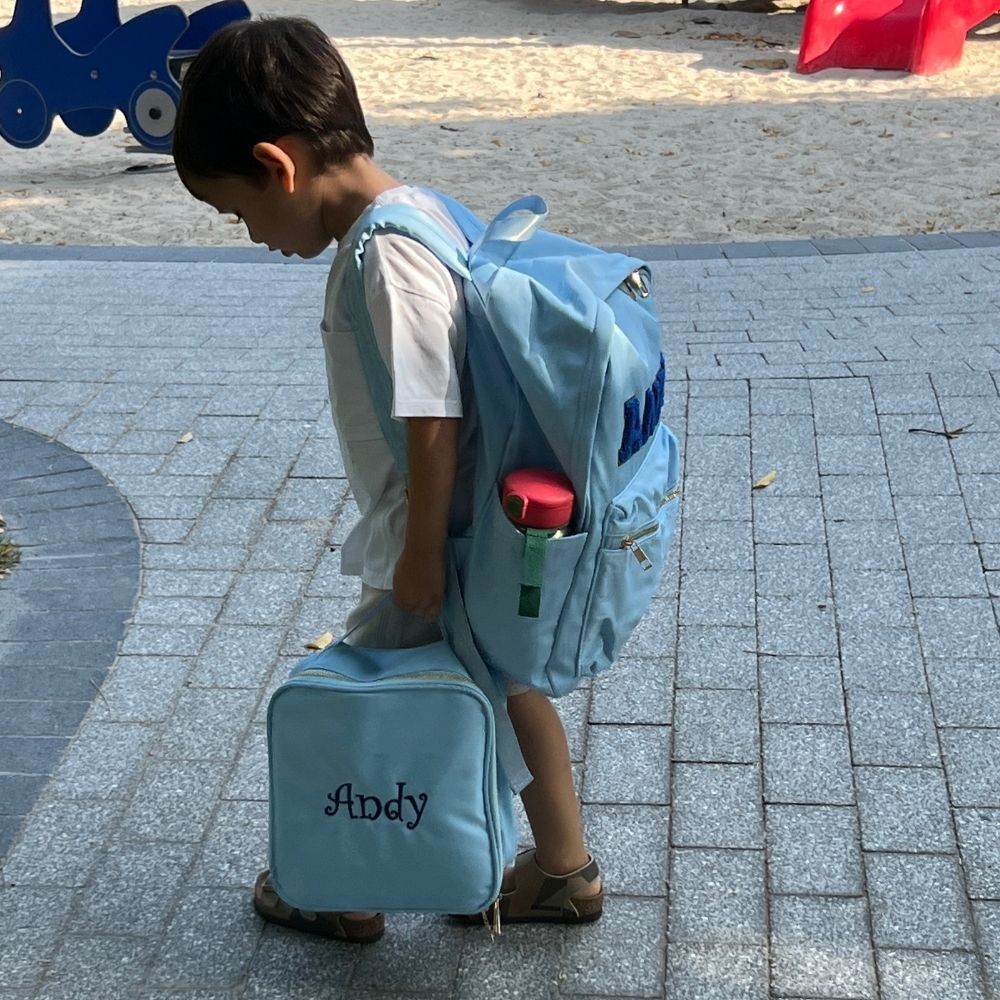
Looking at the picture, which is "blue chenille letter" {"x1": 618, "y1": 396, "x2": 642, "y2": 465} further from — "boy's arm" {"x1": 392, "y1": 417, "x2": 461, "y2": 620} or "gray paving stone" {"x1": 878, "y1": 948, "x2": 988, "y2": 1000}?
"gray paving stone" {"x1": 878, "y1": 948, "x2": 988, "y2": 1000}

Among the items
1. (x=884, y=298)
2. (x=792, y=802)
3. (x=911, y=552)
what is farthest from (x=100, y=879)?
(x=884, y=298)

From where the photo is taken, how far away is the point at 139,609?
11.8ft

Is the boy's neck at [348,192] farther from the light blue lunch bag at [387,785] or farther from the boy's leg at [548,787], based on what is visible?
the boy's leg at [548,787]

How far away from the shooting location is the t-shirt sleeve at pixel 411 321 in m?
1.81

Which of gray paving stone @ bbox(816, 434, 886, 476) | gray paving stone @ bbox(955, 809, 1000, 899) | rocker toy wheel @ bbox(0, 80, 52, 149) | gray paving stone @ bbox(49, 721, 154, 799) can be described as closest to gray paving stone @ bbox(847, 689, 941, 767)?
gray paving stone @ bbox(955, 809, 1000, 899)

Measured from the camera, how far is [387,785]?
2041 mm

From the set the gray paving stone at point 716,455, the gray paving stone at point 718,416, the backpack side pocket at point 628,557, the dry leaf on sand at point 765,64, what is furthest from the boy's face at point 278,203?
the dry leaf on sand at point 765,64

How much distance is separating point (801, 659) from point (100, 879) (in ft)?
5.48

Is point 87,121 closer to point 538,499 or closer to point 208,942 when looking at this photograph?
→ point 208,942

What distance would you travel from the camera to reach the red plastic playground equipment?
1211cm

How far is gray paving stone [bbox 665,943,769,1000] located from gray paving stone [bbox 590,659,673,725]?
0.74 m

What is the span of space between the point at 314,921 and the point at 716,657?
129 centimetres

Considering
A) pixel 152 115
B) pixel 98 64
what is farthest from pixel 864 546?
pixel 98 64

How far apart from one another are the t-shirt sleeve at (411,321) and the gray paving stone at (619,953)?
105 centimetres
